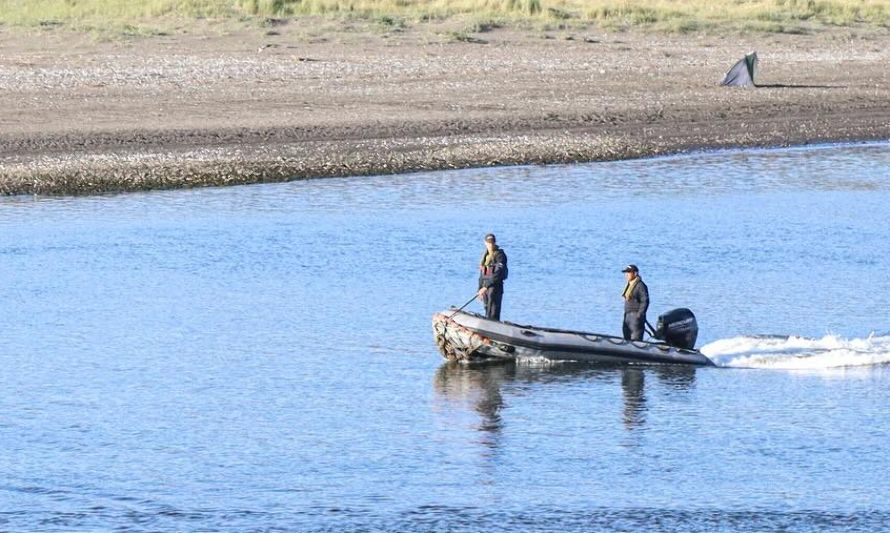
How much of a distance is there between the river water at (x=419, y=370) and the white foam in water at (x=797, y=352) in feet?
0.13

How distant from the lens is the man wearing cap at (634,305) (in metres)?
21.4

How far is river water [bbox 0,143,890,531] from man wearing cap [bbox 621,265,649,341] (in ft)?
2.28

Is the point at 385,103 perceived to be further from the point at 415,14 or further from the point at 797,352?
the point at 797,352

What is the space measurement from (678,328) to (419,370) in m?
3.35

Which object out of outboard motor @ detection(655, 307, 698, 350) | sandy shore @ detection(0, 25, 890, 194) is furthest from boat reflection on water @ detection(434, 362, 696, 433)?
sandy shore @ detection(0, 25, 890, 194)

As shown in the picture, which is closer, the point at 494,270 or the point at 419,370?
the point at 419,370

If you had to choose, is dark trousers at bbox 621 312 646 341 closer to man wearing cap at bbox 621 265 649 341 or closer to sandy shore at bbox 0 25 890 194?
man wearing cap at bbox 621 265 649 341

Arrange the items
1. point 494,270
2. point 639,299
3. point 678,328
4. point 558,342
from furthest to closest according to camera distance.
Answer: point 494,270, point 639,299, point 678,328, point 558,342

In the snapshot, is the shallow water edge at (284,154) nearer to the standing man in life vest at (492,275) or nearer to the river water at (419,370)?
the river water at (419,370)

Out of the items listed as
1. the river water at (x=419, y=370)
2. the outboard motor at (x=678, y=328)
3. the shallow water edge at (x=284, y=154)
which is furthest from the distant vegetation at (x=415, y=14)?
the outboard motor at (x=678, y=328)

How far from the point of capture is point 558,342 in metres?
21.1

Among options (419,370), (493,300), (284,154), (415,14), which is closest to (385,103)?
(284,154)

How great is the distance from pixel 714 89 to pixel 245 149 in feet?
48.0

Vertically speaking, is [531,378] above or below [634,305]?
below
